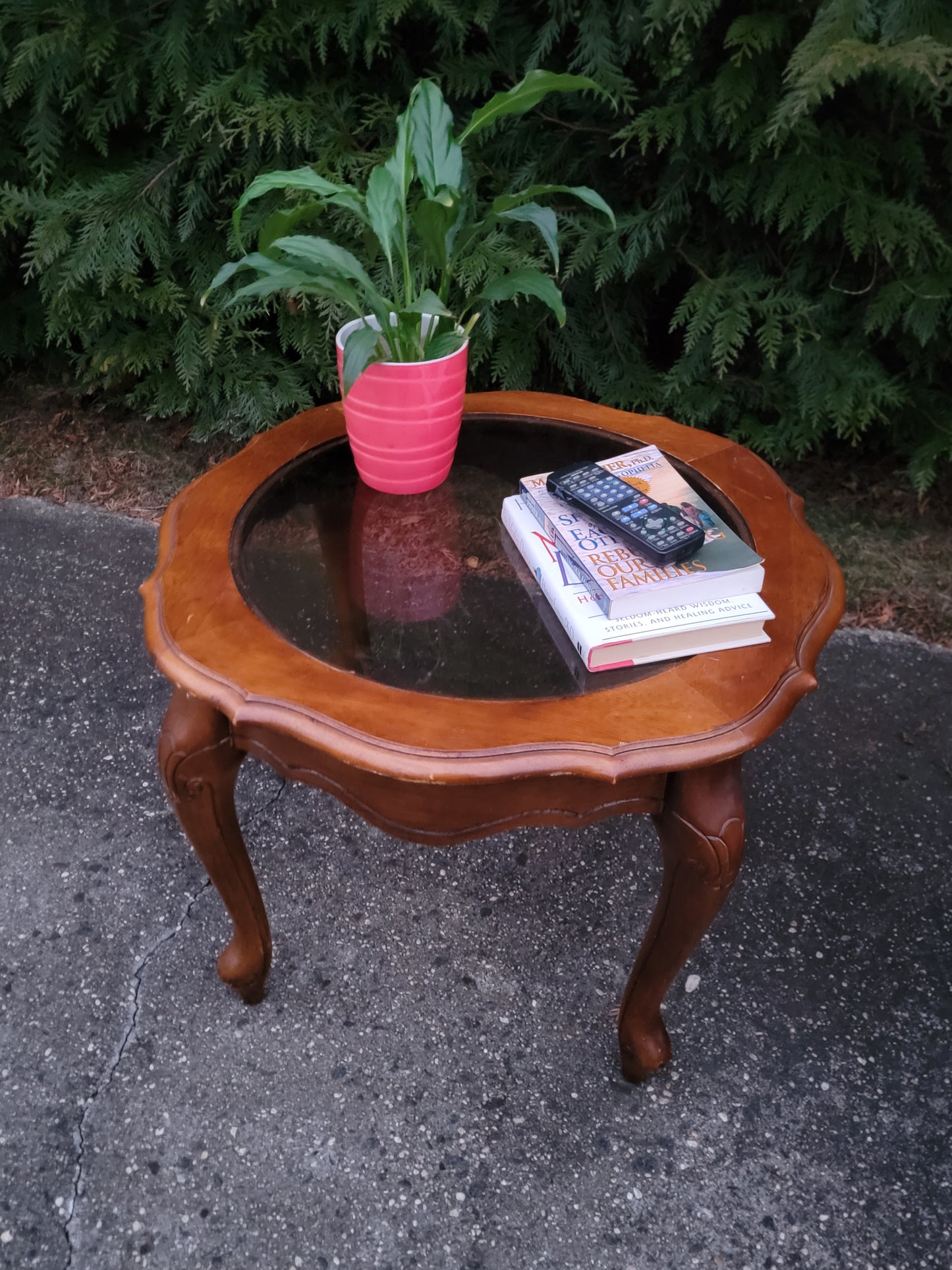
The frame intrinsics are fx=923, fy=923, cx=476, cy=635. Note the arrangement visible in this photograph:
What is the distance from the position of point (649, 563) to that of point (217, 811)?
63 cm

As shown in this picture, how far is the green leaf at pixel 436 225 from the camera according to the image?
1157mm

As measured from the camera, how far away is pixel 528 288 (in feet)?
4.08

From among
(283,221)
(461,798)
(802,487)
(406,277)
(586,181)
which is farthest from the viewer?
(802,487)

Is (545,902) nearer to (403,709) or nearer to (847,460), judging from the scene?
(403,709)

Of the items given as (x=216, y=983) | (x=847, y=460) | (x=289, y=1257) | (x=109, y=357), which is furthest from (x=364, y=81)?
(x=289, y=1257)

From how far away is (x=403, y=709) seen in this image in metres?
1.00

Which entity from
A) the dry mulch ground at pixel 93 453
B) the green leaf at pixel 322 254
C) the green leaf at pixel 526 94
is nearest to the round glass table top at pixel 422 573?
the green leaf at pixel 322 254

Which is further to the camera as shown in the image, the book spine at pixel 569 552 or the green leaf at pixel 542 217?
the green leaf at pixel 542 217

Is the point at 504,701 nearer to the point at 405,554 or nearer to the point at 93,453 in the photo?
the point at 405,554

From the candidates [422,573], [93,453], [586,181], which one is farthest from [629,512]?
[93,453]

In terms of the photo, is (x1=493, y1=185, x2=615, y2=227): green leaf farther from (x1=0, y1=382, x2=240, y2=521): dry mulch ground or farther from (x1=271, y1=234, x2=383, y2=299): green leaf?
(x1=0, y1=382, x2=240, y2=521): dry mulch ground

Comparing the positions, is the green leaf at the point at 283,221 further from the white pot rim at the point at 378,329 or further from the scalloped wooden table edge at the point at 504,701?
the scalloped wooden table edge at the point at 504,701

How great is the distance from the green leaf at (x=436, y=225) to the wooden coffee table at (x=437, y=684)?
1.07ft

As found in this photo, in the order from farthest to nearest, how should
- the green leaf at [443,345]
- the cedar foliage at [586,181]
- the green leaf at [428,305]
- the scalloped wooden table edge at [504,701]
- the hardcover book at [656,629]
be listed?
the cedar foliage at [586,181], the green leaf at [443,345], the green leaf at [428,305], the hardcover book at [656,629], the scalloped wooden table edge at [504,701]
